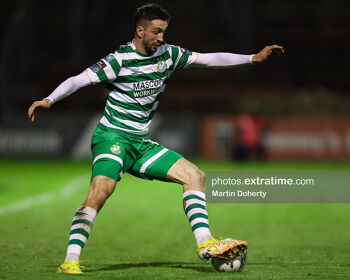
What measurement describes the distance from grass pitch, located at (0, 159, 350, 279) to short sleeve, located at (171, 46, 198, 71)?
1805 mm

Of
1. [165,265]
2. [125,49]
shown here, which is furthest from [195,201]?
[125,49]

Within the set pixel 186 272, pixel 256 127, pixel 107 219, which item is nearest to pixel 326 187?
pixel 107 219

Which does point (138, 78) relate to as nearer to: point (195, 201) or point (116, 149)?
point (116, 149)

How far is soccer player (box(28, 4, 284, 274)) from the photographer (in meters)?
6.39

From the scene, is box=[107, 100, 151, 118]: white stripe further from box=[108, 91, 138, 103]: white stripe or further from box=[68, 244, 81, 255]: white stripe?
box=[68, 244, 81, 255]: white stripe

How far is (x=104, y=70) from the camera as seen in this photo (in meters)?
6.45

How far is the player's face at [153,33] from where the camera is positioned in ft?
21.6

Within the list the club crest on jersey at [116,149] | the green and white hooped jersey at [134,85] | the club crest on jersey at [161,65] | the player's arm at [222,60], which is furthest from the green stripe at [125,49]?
the club crest on jersey at [116,149]

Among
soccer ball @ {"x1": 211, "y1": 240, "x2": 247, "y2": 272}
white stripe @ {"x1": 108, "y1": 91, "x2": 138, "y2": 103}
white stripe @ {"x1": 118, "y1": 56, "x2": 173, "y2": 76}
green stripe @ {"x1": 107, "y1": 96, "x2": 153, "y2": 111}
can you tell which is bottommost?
soccer ball @ {"x1": 211, "y1": 240, "x2": 247, "y2": 272}

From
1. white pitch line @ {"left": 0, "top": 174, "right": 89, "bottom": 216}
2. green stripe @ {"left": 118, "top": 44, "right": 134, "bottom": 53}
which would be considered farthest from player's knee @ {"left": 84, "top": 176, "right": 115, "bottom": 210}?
white pitch line @ {"left": 0, "top": 174, "right": 89, "bottom": 216}

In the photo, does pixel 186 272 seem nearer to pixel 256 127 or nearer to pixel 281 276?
pixel 281 276

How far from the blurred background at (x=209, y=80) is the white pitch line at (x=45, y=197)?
7912 millimetres

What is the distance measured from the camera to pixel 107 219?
36.3 feet

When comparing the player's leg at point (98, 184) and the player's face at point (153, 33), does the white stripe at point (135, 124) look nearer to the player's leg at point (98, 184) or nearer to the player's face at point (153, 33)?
the player's leg at point (98, 184)
